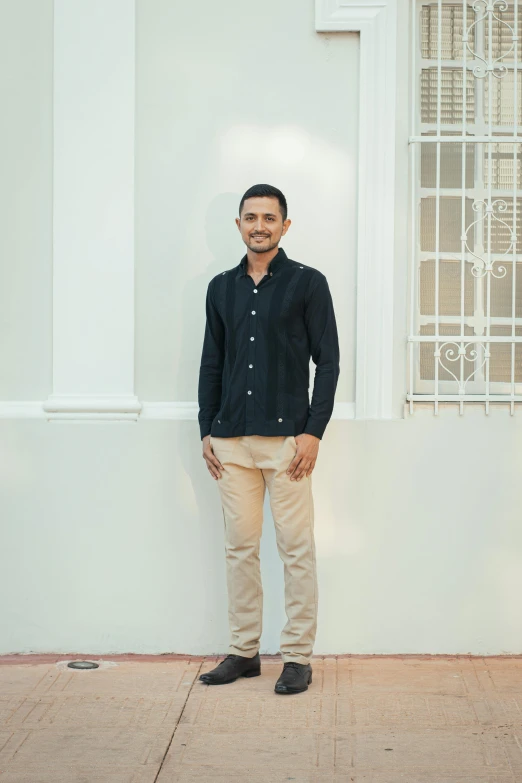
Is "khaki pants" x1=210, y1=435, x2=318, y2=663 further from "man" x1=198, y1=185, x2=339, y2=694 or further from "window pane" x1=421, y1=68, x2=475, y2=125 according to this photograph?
"window pane" x1=421, y1=68, x2=475, y2=125

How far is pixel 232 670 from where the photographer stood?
4.59 meters

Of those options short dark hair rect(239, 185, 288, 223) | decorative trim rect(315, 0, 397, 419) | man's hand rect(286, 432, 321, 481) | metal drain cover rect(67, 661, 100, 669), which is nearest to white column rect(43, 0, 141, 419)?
short dark hair rect(239, 185, 288, 223)

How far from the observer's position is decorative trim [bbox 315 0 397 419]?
491cm

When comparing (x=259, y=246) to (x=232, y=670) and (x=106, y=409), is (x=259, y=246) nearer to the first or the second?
(x=106, y=409)

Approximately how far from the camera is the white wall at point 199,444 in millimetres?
4949

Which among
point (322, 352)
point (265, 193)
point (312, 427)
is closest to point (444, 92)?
point (265, 193)

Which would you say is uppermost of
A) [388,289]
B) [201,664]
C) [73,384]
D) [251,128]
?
[251,128]

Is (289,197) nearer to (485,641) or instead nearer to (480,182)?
(480,182)

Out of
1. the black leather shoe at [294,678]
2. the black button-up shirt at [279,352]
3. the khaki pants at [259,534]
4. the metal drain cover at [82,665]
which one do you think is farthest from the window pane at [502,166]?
the metal drain cover at [82,665]

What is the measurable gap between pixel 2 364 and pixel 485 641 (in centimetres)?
268

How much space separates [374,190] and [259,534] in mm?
1701

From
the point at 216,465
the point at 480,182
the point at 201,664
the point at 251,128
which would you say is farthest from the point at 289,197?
the point at 201,664

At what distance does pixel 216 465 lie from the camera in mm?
4617

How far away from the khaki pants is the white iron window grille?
94cm
